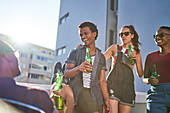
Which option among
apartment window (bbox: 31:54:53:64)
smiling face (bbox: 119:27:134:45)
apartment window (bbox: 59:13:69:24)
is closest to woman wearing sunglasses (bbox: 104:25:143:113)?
smiling face (bbox: 119:27:134:45)

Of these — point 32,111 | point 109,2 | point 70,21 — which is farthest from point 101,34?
point 32,111

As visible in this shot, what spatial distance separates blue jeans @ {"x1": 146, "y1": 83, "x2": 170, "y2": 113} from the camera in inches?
88.4

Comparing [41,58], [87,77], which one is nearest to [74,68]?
[87,77]

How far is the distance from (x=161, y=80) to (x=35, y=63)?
66.1 metres

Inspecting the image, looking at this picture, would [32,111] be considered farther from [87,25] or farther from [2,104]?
[87,25]

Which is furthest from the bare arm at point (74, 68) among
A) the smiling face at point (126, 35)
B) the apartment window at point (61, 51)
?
the apartment window at point (61, 51)

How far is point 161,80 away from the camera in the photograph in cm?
235

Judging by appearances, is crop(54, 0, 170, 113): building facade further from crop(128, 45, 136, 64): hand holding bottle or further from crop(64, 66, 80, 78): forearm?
crop(64, 66, 80, 78): forearm

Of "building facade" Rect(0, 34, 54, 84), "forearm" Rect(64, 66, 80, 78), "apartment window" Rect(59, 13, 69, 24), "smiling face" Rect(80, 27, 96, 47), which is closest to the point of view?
"forearm" Rect(64, 66, 80, 78)

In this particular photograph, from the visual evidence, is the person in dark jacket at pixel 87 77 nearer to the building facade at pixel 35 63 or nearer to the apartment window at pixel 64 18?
the apartment window at pixel 64 18

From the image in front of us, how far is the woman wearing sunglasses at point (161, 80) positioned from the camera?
226cm

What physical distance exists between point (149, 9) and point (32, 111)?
9575mm

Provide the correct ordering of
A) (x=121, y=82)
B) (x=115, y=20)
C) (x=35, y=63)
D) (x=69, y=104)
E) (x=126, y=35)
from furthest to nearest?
1. (x=35, y=63)
2. (x=115, y=20)
3. (x=126, y=35)
4. (x=121, y=82)
5. (x=69, y=104)

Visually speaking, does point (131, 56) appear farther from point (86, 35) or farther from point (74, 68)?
point (74, 68)
